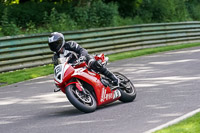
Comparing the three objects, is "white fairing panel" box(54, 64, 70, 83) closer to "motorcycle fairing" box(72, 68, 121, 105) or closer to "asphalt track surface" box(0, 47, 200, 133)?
"motorcycle fairing" box(72, 68, 121, 105)

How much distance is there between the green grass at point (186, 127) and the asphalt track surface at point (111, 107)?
0.41 metres

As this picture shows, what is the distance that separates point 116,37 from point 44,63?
455 centimetres

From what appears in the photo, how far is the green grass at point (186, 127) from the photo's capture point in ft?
21.5

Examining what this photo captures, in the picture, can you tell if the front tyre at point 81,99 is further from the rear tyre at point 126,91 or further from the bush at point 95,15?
the bush at point 95,15

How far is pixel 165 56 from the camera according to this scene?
1895 cm

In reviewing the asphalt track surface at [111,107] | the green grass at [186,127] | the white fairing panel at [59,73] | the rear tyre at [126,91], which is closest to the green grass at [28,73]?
the asphalt track surface at [111,107]

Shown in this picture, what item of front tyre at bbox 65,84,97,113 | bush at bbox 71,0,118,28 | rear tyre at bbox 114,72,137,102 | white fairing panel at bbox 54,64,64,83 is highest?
white fairing panel at bbox 54,64,64,83

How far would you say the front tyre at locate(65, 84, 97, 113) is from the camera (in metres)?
8.37

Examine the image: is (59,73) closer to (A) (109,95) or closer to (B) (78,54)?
(B) (78,54)

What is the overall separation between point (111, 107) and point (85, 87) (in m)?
0.70

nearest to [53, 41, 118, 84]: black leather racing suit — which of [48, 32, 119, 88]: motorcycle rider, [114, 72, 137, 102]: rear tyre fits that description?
[48, 32, 119, 88]: motorcycle rider

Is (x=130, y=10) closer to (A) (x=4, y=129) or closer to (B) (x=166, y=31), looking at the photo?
(B) (x=166, y=31)

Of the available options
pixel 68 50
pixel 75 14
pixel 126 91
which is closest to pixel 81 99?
pixel 68 50

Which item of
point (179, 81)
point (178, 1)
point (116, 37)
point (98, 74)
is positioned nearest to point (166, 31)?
point (116, 37)
